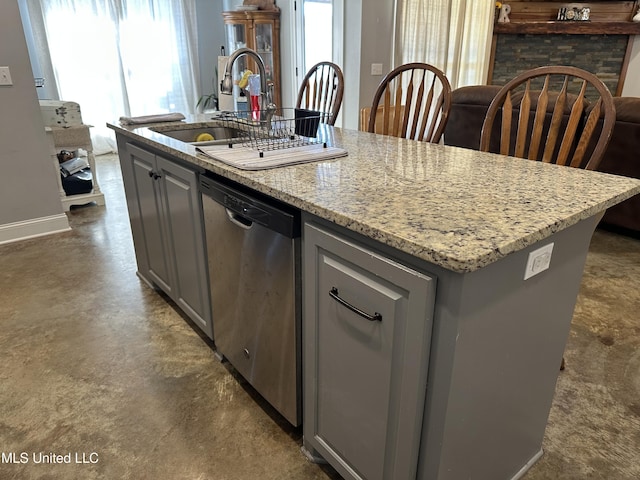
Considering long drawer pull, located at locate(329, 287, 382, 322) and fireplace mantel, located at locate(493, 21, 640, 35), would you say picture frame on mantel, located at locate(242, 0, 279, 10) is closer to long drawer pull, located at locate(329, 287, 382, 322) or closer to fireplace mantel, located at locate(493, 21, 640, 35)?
fireplace mantel, located at locate(493, 21, 640, 35)

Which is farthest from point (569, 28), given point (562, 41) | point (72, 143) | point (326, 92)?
point (72, 143)

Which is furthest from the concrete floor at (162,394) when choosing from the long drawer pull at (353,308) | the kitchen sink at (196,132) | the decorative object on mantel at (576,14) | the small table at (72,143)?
the decorative object on mantel at (576,14)

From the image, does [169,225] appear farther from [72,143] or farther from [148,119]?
[72,143]

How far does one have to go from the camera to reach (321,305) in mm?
1207

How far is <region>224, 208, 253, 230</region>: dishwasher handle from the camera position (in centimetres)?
145

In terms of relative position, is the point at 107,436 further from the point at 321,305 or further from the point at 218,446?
the point at 321,305

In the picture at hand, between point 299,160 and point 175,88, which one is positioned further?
point 175,88

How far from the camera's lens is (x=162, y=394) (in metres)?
1.80

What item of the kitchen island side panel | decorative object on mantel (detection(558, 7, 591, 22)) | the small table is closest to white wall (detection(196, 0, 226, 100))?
the small table

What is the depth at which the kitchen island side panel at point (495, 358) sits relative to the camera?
36.7 inches

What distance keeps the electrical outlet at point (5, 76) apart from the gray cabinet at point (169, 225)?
1.15 meters

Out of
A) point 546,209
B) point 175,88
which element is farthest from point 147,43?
point 546,209

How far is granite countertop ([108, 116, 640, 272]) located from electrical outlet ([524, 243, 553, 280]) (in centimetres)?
7

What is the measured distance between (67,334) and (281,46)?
173 inches
